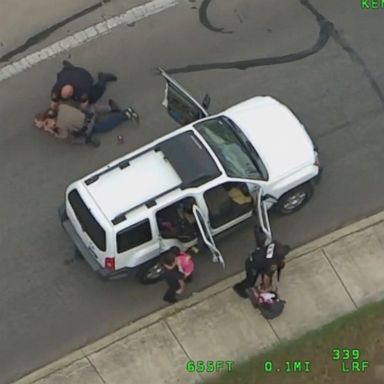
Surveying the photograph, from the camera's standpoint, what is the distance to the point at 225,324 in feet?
45.0

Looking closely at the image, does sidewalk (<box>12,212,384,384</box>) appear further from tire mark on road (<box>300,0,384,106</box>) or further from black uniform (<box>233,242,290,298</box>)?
tire mark on road (<box>300,0,384,106</box>)

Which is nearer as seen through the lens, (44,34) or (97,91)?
(97,91)

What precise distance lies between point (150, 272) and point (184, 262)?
30.0 inches

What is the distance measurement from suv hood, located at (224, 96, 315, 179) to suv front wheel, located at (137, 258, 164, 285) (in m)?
2.14

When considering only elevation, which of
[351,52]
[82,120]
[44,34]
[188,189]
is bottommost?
[351,52]

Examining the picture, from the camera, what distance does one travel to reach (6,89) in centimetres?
1611

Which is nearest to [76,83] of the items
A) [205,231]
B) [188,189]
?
[188,189]

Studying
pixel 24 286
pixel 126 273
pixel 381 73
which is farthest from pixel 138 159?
pixel 381 73

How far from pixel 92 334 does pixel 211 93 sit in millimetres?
4652

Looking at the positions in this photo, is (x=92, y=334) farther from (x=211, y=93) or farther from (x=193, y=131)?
(x=211, y=93)

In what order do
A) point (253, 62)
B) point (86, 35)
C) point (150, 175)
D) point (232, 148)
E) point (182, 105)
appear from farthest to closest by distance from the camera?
point (86, 35) < point (253, 62) < point (182, 105) < point (232, 148) < point (150, 175)

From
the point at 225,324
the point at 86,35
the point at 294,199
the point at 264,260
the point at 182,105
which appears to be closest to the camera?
the point at 264,260

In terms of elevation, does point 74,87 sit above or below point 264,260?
above

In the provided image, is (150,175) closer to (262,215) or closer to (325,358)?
(262,215)
